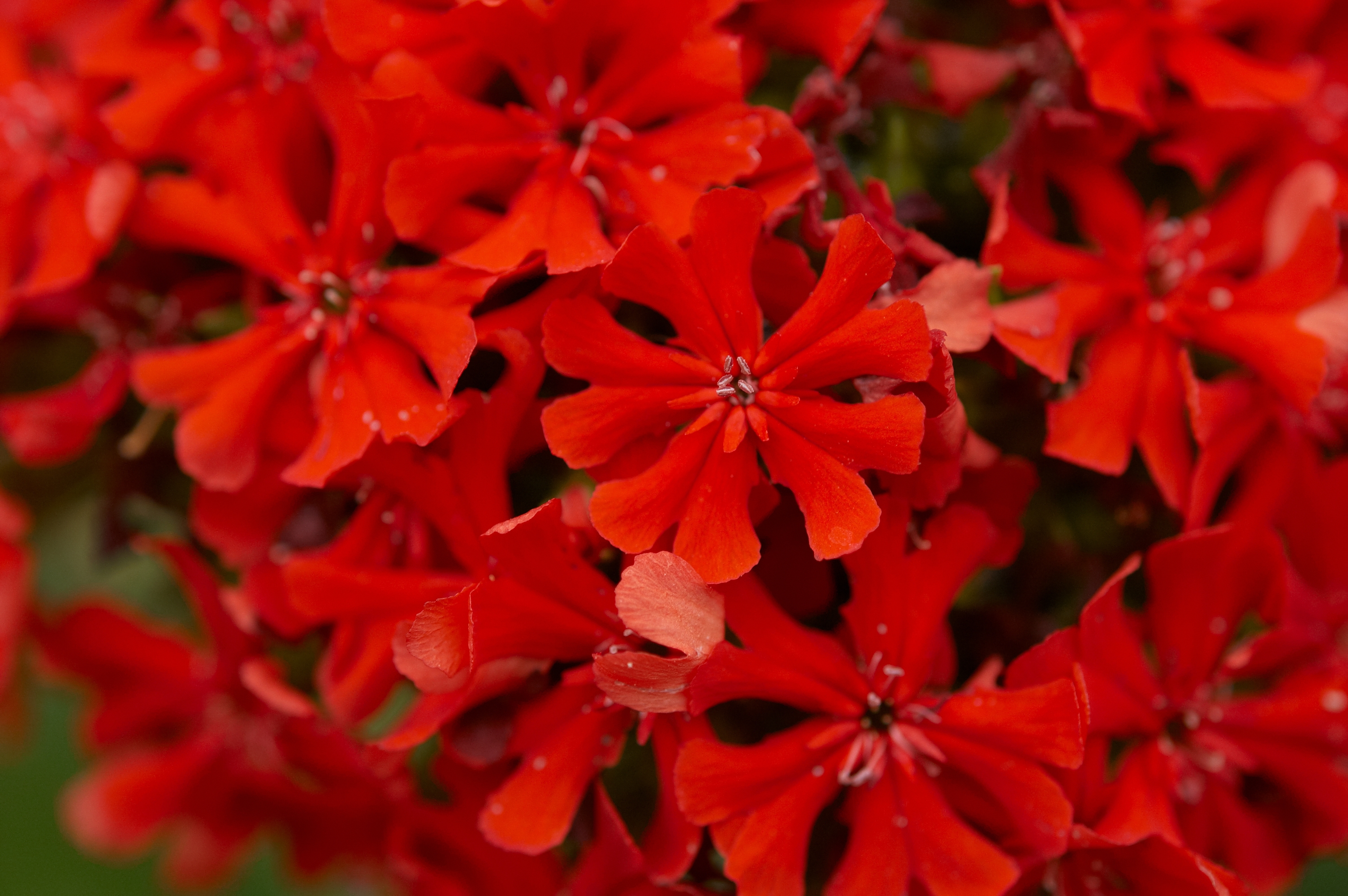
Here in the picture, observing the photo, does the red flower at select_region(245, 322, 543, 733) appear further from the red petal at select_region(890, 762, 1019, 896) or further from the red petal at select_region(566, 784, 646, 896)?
the red petal at select_region(890, 762, 1019, 896)

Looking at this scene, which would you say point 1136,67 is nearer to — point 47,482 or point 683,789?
point 683,789

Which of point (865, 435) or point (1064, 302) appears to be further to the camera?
point (1064, 302)

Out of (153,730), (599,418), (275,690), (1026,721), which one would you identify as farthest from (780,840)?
(153,730)

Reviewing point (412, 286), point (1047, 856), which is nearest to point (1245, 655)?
point (1047, 856)

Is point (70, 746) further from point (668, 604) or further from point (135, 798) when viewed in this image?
point (668, 604)

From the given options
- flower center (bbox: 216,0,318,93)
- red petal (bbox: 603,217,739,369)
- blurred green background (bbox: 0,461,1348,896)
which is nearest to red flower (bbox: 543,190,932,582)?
red petal (bbox: 603,217,739,369)

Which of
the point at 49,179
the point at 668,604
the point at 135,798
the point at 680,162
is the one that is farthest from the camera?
the point at 135,798

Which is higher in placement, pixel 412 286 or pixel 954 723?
pixel 412 286

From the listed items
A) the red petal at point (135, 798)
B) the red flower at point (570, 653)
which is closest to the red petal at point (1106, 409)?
the red flower at point (570, 653)
